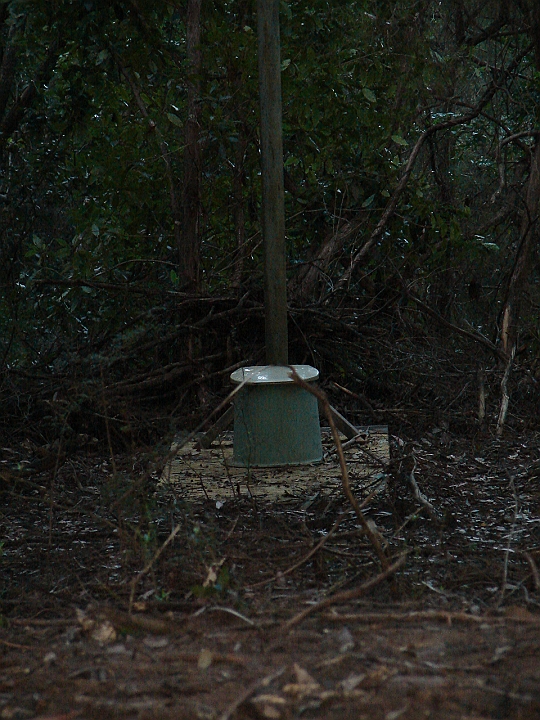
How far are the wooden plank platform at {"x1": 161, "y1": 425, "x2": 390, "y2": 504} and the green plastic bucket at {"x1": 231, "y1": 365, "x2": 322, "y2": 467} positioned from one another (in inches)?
3.3

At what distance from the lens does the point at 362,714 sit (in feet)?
6.85

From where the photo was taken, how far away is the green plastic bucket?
5.49 metres

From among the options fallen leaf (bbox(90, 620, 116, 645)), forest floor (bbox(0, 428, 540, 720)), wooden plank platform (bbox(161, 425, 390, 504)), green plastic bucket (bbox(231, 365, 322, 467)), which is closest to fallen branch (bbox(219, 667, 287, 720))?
forest floor (bbox(0, 428, 540, 720))

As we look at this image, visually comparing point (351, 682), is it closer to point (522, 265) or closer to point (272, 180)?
point (272, 180)

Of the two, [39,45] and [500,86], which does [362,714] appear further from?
[500,86]

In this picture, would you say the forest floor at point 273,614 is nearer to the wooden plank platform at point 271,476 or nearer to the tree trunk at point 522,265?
the wooden plank platform at point 271,476

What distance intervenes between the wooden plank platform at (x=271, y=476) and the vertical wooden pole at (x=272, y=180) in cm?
72

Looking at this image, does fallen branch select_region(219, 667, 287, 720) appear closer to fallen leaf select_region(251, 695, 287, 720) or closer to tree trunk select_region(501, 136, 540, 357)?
fallen leaf select_region(251, 695, 287, 720)

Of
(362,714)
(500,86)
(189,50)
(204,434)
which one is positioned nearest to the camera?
(362,714)

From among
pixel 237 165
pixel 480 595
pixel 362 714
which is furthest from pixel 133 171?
pixel 362 714

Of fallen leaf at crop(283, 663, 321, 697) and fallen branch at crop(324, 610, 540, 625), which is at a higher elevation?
fallen leaf at crop(283, 663, 321, 697)

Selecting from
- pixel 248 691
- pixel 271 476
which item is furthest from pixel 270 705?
pixel 271 476

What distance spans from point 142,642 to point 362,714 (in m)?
0.81

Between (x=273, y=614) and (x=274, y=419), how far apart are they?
2.67m
